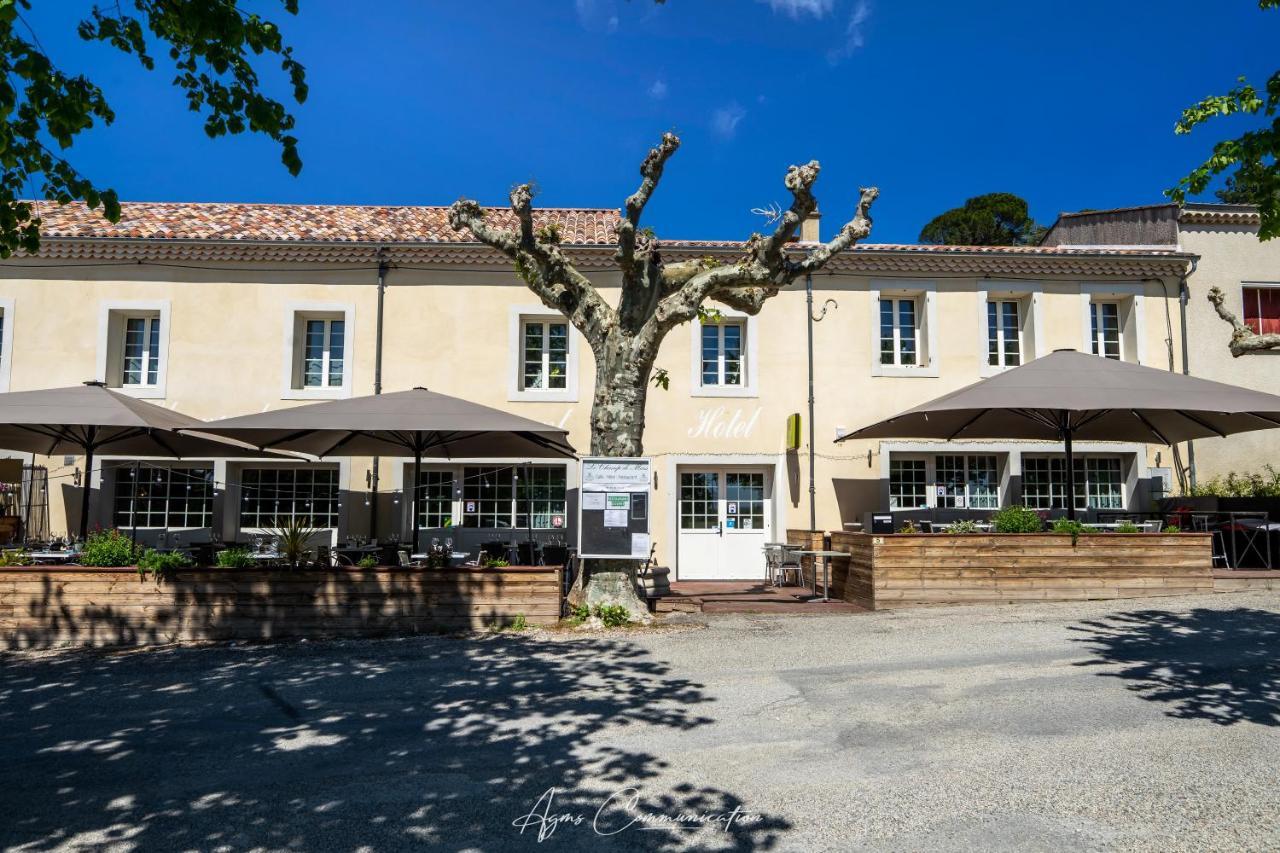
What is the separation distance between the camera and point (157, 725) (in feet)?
18.4

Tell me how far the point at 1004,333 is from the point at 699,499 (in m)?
6.12

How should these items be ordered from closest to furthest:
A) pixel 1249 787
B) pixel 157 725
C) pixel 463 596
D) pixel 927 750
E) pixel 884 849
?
pixel 884 849 → pixel 1249 787 → pixel 927 750 → pixel 157 725 → pixel 463 596

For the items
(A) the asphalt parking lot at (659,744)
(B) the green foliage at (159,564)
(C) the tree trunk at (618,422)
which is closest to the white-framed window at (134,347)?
(B) the green foliage at (159,564)

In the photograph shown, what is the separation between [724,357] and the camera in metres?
14.0

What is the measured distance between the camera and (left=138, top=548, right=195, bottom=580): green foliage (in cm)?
866

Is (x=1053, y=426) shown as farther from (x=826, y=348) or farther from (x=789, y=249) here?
(x=789, y=249)

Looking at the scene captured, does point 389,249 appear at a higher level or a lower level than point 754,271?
higher

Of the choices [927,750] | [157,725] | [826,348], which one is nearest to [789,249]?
[826,348]

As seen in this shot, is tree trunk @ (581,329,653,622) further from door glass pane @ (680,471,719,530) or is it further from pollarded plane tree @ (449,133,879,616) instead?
door glass pane @ (680,471,719,530)

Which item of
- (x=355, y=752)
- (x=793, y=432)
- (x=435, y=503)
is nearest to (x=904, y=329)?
(x=793, y=432)

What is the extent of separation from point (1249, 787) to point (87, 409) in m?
10.9

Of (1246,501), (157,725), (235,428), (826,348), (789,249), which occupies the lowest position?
(157,725)

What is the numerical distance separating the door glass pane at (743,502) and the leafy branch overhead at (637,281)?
15.1 feet

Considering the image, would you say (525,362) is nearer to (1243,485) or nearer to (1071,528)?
(1071,528)
